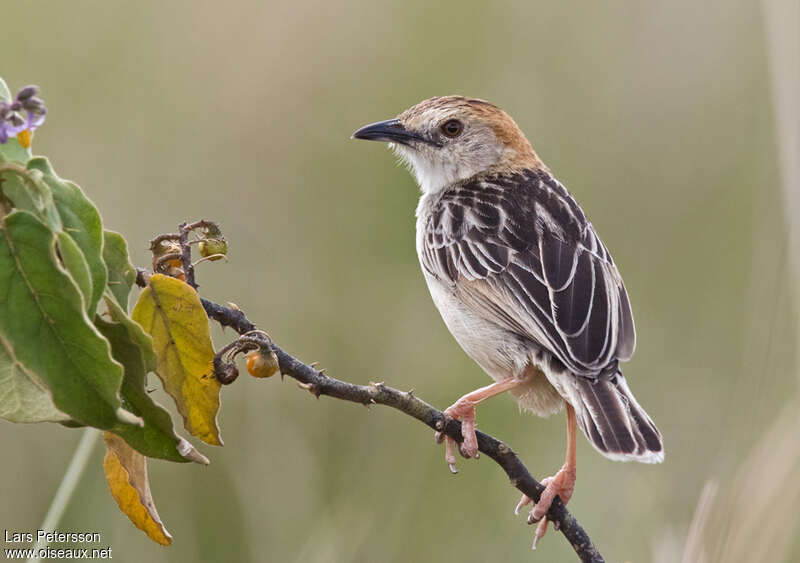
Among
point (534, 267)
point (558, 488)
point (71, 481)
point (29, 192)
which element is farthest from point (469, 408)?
point (29, 192)

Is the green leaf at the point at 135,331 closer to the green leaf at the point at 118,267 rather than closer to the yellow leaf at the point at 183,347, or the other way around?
the green leaf at the point at 118,267

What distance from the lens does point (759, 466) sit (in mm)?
3586

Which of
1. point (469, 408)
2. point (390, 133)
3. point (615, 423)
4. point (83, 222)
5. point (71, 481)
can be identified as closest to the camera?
point (83, 222)

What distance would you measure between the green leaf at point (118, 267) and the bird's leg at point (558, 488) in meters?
1.85

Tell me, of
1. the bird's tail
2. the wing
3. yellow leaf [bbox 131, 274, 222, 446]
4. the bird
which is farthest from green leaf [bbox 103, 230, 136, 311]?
the wing

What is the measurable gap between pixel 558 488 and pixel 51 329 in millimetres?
3088

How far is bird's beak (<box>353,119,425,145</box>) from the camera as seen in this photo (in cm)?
610

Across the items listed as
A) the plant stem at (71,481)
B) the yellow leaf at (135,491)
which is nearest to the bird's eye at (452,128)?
the plant stem at (71,481)

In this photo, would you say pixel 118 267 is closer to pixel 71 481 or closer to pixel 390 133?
pixel 71 481

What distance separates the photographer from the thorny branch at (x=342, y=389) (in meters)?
2.71

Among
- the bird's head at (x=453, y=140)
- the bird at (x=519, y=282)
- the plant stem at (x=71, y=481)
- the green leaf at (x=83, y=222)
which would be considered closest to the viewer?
the green leaf at (x=83, y=222)

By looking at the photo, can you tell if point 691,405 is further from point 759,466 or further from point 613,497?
point 759,466

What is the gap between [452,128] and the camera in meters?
6.42

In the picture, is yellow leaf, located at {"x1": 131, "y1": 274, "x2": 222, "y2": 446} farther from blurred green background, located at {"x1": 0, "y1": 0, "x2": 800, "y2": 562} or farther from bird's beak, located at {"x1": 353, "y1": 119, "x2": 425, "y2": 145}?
bird's beak, located at {"x1": 353, "y1": 119, "x2": 425, "y2": 145}
